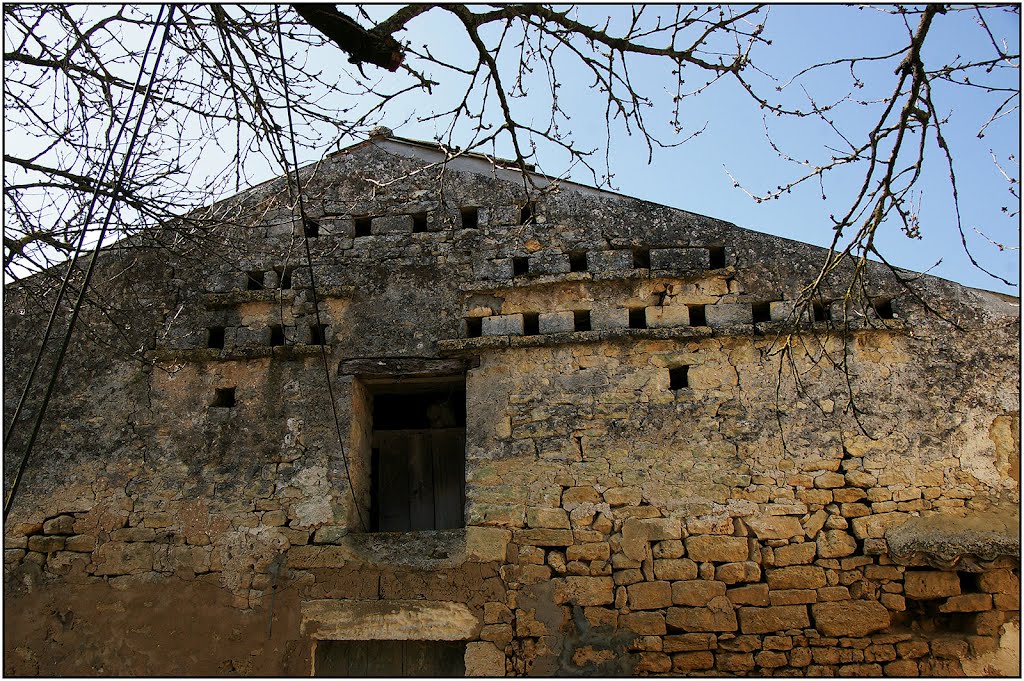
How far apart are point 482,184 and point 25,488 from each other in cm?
384

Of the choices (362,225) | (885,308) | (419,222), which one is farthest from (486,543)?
(885,308)

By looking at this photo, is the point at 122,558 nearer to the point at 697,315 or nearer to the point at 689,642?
the point at 689,642

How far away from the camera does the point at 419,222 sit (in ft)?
21.8

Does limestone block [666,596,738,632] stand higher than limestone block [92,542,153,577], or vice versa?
limestone block [92,542,153,577]

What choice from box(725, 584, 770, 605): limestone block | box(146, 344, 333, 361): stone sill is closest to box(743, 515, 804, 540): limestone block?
box(725, 584, 770, 605): limestone block

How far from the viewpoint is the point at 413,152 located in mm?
6953

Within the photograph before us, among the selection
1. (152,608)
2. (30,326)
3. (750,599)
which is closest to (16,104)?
(30,326)

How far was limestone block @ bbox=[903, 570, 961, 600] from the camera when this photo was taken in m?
5.25

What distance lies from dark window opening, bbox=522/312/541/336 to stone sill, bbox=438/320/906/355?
6.5 inches

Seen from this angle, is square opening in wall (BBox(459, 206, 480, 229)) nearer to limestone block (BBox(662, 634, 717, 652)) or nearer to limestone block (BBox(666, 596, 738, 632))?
limestone block (BBox(666, 596, 738, 632))

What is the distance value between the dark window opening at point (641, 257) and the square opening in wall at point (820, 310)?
1.15 meters

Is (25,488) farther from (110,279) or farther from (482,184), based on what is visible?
(482,184)

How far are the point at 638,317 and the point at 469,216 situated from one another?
150 cm

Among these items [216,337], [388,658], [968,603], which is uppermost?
[216,337]
